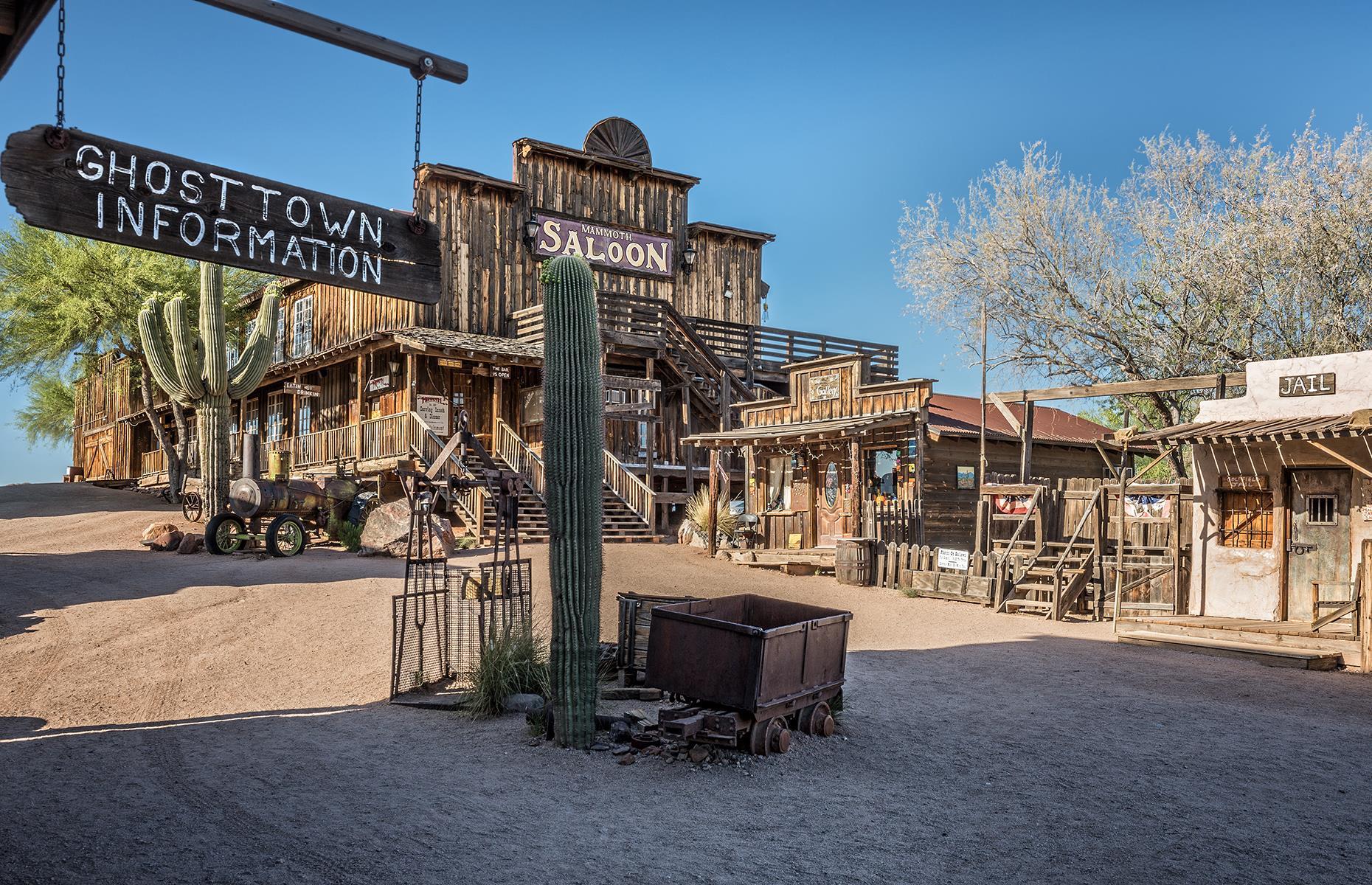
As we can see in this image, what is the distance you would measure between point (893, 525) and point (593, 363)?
1241 cm

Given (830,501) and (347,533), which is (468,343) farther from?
(830,501)

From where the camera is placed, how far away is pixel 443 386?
84.6ft

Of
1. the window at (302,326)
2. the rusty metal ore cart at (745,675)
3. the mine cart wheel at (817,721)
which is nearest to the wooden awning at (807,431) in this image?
the rusty metal ore cart at (745,675)

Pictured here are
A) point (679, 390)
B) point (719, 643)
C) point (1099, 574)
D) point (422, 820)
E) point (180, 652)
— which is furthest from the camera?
point (679, 390)

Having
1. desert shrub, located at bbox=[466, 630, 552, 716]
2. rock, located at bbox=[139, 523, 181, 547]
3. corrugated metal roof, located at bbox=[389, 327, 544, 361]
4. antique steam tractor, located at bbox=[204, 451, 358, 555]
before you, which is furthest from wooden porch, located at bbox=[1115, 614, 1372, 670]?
rock, located at bbox=[139, 523, 181, 547]

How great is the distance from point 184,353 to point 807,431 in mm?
14111

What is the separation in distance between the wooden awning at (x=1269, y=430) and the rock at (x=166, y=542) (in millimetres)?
17472

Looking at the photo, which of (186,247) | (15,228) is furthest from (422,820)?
(15,228)

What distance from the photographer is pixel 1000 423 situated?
2717 centimetres

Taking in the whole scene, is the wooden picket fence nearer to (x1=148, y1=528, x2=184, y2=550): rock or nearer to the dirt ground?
the dirt ground

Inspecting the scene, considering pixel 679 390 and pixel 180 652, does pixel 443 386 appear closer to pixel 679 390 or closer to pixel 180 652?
pixel 679 390

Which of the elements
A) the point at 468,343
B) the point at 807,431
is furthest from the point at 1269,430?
the point at 468,343

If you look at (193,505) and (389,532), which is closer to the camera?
(389,532)

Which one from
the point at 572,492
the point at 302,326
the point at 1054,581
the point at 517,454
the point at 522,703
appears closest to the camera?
the point at 572,492
